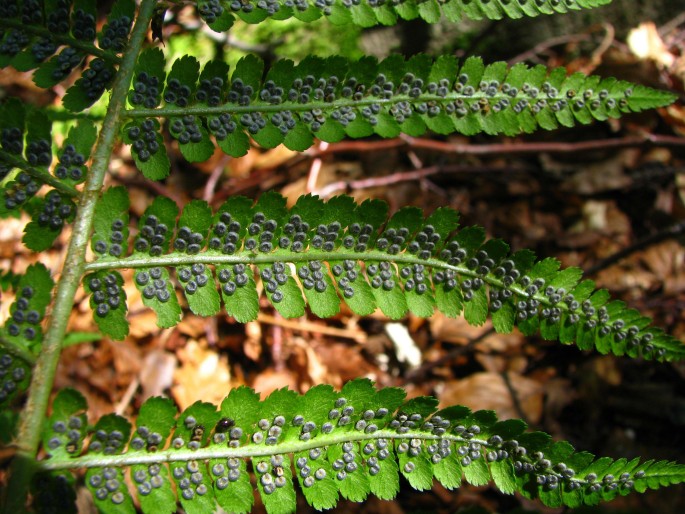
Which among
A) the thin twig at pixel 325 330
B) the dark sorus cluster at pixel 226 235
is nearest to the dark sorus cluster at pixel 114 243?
the dark sorus cluster at pixel 226 235

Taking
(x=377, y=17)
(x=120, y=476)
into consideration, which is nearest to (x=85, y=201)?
(x=120, y=476)

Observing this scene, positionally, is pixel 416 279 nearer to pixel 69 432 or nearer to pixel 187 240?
pixel 187 240

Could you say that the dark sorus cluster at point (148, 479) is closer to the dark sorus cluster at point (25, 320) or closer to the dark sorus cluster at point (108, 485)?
the dark sorus cluster at point (108, 485)

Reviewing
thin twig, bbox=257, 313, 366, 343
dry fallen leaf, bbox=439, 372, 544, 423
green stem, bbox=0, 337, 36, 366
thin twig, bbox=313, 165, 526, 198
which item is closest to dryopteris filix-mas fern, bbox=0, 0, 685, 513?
green stem, bbox=0, 337, 36, 366

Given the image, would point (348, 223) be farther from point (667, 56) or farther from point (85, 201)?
point (667, 56)

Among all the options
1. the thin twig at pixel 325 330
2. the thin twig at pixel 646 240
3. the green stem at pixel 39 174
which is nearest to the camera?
the green stem at pixel 39 174

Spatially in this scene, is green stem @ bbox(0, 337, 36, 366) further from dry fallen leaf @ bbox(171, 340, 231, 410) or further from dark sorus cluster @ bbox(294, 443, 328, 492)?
dry fallen leaf @ bbox(171, 340, 231, 410)
